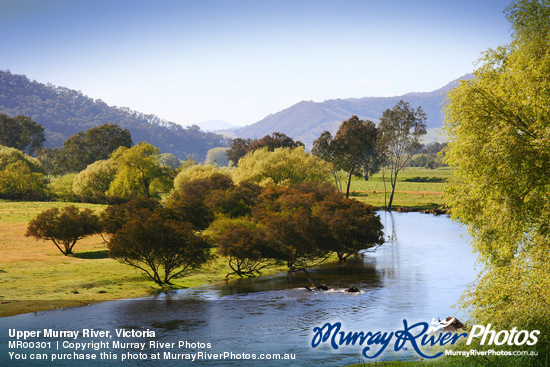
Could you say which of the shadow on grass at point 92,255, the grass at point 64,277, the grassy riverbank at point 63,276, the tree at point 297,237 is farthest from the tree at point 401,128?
the shadow on grass at point 92,255

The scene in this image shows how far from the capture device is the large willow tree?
18375 millimetres

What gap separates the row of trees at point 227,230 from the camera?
40.0m

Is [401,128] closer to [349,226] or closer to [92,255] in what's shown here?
[349,226]

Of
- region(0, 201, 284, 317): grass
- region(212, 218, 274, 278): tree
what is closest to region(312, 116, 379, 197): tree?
region(0, 201, 284, 317): grass

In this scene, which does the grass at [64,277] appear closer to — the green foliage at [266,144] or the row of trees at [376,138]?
the row of trees at [376,138]

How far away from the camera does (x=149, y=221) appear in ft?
131

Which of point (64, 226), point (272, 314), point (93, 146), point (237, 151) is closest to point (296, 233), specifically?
point (272, 314)

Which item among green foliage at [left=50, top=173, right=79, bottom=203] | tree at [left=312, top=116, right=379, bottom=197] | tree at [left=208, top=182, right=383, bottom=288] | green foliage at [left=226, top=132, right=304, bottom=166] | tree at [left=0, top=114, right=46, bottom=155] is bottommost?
tree at [left=208, top=182, right=383, bottom=288]

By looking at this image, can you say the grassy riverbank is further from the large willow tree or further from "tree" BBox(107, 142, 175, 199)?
"tree" BBox(107, 142, 175, 199)

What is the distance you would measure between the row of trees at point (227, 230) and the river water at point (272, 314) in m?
2.70

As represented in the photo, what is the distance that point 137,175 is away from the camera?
3462 inches

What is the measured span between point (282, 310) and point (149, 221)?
14118 millimetres

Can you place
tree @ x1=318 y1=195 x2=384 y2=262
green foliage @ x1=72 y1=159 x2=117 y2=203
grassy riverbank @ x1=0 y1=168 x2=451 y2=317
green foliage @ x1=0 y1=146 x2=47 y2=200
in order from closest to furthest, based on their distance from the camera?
1. grassy riverbank @ x1=0 y1=168 x2=451 y2=317
2. tree @ x1=318 y1=195 x2=384 y2=262
3. green foliage @ x1=0 y1=146 x2=47 y2=200
4. green foliage @ x1=72 y1=159 x2=117 y2=203

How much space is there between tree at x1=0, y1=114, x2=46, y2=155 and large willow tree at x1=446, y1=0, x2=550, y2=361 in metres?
175
